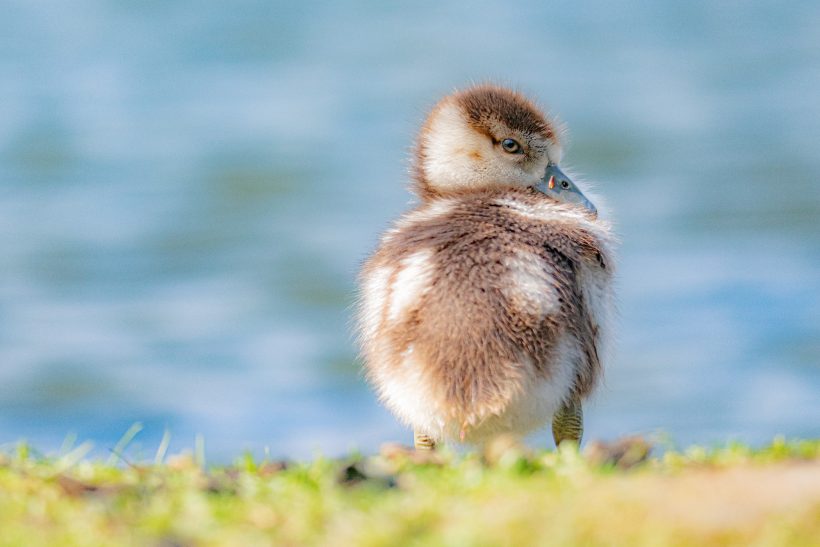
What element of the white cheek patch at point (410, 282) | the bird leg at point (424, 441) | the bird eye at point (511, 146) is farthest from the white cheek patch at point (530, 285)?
the bird eye at point (511, 146)

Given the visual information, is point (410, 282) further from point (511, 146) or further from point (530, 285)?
point (511, 146)

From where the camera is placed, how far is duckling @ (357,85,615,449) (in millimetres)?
5547

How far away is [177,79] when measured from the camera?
953 inches

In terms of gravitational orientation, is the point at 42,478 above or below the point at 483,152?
below

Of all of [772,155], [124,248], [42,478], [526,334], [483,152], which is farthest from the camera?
[772,155]

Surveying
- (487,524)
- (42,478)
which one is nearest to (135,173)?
(42,478)

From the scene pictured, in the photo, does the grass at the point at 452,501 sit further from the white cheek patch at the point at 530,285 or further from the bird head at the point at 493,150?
the bird head at the point at 493,150

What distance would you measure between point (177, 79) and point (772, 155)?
9.93 metres

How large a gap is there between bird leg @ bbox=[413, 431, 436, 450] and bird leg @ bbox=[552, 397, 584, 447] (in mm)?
527

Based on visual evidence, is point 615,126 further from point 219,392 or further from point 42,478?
point 42,478

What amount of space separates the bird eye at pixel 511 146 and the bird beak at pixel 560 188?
0.63 ft

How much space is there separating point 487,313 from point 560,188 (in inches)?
52.8

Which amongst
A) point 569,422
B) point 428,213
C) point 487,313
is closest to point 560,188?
point 428,213

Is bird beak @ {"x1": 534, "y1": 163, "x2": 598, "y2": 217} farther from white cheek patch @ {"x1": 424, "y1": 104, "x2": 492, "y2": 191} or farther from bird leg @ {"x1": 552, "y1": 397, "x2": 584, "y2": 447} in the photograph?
bird leg @ {"x1": 552, "y1": 397, "x2": 584, "y2": 447}
